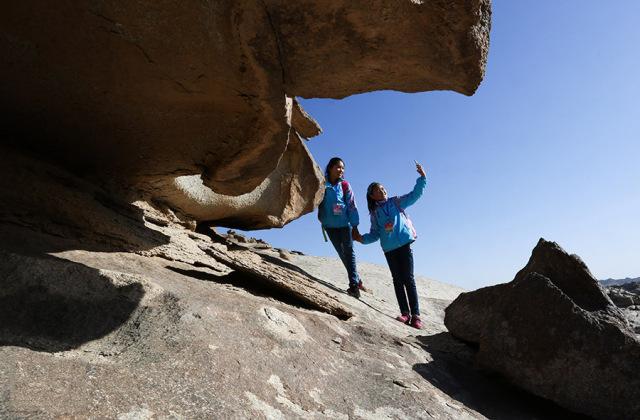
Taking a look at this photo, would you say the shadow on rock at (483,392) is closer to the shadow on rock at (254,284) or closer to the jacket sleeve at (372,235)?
the shadow on rock at (254,284)

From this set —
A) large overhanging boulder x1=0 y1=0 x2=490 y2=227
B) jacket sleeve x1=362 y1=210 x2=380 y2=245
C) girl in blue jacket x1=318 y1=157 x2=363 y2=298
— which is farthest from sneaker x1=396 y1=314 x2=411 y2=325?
large overhanging boulder x1=0 y1=0 x2=490 y2=227

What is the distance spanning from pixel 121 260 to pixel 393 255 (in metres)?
3.22

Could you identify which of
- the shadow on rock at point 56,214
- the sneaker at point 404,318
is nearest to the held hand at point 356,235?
the sneaker at point 404,318

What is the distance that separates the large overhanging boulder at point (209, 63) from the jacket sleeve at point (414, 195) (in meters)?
2.35

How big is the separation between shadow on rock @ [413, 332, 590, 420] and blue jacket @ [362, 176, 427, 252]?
58.8 inches

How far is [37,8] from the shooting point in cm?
242

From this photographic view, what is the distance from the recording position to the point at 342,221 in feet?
20.0

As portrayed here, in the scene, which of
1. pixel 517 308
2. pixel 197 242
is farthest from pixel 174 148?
pixel 517 308

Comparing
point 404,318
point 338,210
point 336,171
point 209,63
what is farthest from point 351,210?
point 209,63

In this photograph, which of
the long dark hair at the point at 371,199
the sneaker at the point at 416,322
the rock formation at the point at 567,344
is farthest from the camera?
the long dark hair at the point at 371,199

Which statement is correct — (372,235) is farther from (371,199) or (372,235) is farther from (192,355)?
(192,355)

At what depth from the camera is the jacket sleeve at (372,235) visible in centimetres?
560

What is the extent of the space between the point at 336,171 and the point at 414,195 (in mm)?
1358

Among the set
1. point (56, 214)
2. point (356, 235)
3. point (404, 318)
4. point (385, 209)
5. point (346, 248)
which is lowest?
point (56, 214)
